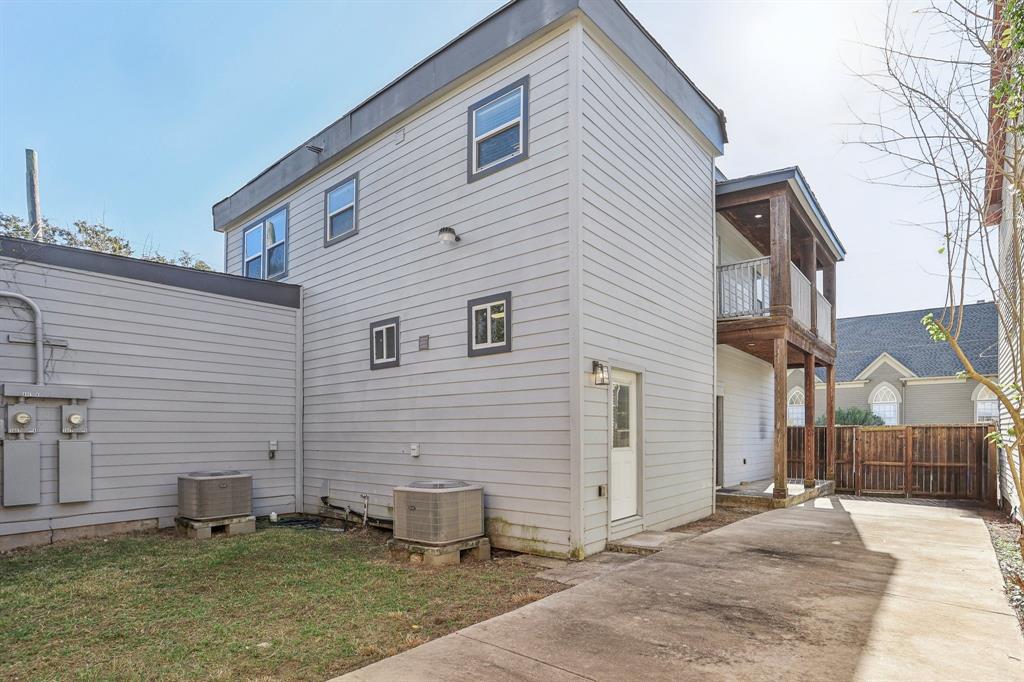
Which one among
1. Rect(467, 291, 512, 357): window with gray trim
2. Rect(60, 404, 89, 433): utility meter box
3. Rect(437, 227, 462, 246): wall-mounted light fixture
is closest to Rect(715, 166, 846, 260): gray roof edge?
Rect(437, 227, 462, 246): wall-mounted light fixture

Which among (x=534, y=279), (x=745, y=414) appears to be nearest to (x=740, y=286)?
(x=745, y=414)

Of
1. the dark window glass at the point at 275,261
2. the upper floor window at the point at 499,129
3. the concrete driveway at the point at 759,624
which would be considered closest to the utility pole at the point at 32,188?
the dark window glass at the point at 275,261

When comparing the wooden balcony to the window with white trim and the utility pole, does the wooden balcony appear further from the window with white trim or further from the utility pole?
the utility pole

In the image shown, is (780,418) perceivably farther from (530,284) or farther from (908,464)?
(530,284)

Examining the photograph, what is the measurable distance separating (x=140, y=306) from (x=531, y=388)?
5693 millimetres

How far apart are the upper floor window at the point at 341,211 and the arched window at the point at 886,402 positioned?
21.6 m

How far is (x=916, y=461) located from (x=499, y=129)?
10.6 metres

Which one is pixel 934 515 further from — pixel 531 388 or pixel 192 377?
pixel 192 377

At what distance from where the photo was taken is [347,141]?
879 cm

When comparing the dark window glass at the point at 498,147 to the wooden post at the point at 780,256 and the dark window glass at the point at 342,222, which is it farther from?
the wooden post at the point at 780,256

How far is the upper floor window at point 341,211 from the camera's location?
884 cm

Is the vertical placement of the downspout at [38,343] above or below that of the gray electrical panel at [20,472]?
above

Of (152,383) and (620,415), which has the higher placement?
(152,383)

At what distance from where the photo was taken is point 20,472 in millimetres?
6668
